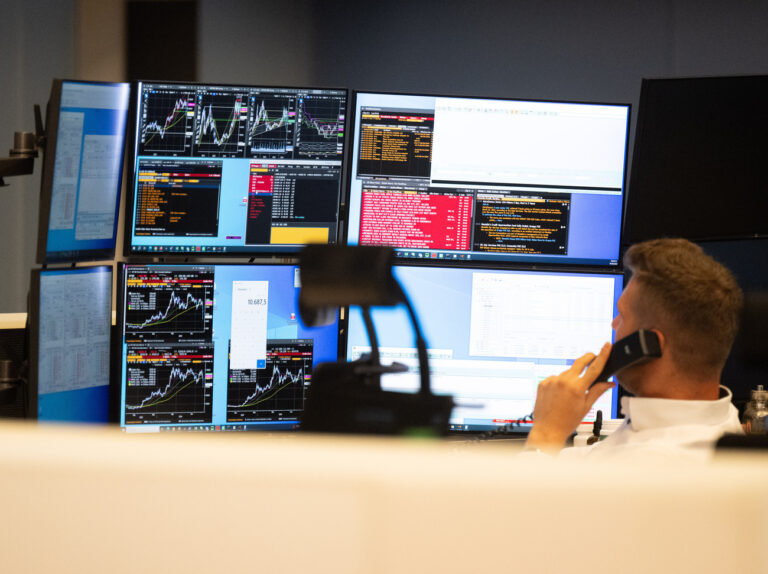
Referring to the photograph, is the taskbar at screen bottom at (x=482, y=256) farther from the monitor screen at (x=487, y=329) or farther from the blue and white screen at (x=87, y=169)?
the blue and white screen at (x=87, y=169)

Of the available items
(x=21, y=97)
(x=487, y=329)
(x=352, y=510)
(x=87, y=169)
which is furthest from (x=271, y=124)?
(x=21, y=97)

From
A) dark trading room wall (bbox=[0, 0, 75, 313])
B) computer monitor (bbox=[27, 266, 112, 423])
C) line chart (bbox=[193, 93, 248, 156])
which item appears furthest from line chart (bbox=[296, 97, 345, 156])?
dark trading room wall (bbox=[0, 0, 75, 313])

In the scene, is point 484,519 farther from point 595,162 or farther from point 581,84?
point 581,84

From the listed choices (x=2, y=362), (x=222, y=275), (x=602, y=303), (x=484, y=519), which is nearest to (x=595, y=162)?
(x=602, y=303)

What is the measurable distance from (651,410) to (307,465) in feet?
4.08

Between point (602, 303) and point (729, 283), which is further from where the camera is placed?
point (602, 303)

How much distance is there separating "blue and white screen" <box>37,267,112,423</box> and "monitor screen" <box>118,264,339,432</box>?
68 millimetres

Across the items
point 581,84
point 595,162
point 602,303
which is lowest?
point 602,303

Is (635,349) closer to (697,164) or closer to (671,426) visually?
(671,426)

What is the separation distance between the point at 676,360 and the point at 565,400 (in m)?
0.22

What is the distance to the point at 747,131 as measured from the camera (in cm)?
208

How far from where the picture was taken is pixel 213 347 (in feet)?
6.62

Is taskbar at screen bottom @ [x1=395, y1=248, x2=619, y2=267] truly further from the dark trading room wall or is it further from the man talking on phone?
the dark trading room wall

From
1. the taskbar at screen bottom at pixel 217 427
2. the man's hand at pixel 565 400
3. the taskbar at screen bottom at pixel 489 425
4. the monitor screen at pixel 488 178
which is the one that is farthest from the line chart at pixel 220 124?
the man's hand at pixel 565 400
